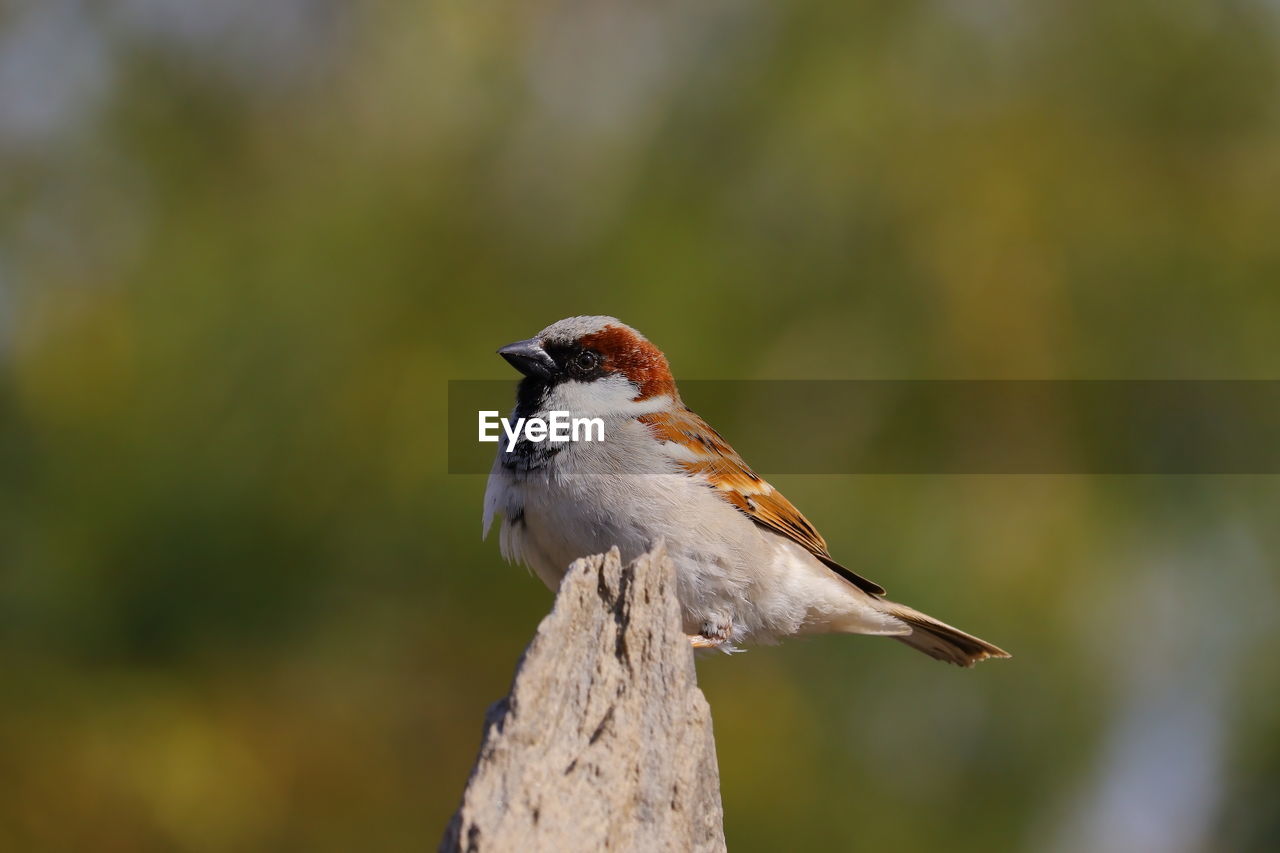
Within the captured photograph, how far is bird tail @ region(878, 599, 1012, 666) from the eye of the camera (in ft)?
11.1

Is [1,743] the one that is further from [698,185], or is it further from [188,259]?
[698,185]

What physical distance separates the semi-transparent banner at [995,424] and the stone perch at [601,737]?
8.14ft

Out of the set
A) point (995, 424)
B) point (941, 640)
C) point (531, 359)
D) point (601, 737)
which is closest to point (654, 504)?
point (531, 359)

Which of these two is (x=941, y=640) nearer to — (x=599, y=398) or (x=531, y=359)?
(x=599, y=398)

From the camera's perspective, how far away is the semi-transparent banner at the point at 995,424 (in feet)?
15.4

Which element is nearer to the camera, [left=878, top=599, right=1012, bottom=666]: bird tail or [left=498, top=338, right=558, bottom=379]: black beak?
[left=498, top=338, right=558, bottom=379]: black beak

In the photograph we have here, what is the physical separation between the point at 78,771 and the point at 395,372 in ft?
5.24

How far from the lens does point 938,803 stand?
4496 mm

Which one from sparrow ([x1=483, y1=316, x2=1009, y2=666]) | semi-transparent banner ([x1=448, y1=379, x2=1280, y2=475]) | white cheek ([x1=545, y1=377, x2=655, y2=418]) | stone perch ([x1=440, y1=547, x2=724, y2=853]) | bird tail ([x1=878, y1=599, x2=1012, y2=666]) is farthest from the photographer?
semi-transparent banner ([x1=448, y1=379, x2=1280, y2=475])

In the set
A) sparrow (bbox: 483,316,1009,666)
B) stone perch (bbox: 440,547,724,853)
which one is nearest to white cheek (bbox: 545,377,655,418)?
sparrow (bbox: 483,316,1009,666)

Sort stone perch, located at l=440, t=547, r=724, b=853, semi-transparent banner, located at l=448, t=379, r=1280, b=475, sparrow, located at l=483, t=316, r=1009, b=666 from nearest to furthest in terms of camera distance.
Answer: stone perch, located at l=440, t=547, r=724, b=853
sparrow, located at l=483, t=316, r=1009, b=666
semi-transparent banner, located at l=448, t=379, r=1280, b=475

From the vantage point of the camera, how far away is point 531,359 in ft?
9.83

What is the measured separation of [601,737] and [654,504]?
35.0 inches

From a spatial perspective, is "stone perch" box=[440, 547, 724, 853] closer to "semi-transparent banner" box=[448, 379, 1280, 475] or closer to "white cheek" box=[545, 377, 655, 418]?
"white cheek" box=[545, 377, 655, 418]
